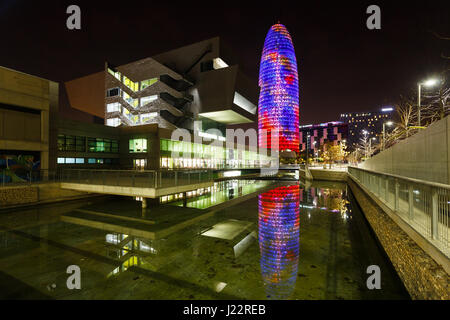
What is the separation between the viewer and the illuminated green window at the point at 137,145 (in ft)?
111

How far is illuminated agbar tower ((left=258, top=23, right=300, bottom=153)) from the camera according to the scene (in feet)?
432

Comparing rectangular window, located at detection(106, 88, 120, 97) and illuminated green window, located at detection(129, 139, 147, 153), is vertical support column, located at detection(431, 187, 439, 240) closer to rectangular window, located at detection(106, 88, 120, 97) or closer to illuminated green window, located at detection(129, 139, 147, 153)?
illuminated green window, located at detection(129, 139, 147, 153)

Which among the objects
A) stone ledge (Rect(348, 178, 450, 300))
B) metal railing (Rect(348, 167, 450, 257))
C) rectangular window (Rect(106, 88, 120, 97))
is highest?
rectangular window (Rect(106, 88, 120, 97))

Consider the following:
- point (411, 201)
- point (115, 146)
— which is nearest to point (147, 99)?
point (115, 146)

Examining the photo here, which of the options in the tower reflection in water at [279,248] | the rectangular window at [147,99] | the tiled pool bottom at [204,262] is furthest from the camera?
the rectangular window at [147,99]

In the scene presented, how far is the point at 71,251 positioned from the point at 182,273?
190 inches

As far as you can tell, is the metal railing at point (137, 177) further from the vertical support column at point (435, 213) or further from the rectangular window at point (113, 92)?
the rectangular window at point (113, 92)

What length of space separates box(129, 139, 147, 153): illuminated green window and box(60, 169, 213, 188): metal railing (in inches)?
675

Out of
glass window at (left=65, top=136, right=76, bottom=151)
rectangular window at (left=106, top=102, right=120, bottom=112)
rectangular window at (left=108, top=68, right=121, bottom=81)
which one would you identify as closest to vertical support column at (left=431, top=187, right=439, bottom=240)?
glass window at (left=65, top=136, right=76, bottom=151)

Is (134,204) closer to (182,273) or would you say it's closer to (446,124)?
(182,273)

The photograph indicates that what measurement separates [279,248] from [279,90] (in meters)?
141

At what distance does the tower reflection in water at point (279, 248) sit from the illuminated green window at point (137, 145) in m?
25.4

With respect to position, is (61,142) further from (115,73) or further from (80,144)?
(115,73)

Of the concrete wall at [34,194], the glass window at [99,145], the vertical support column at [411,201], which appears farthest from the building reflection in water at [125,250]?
the glass window at [99,145]
